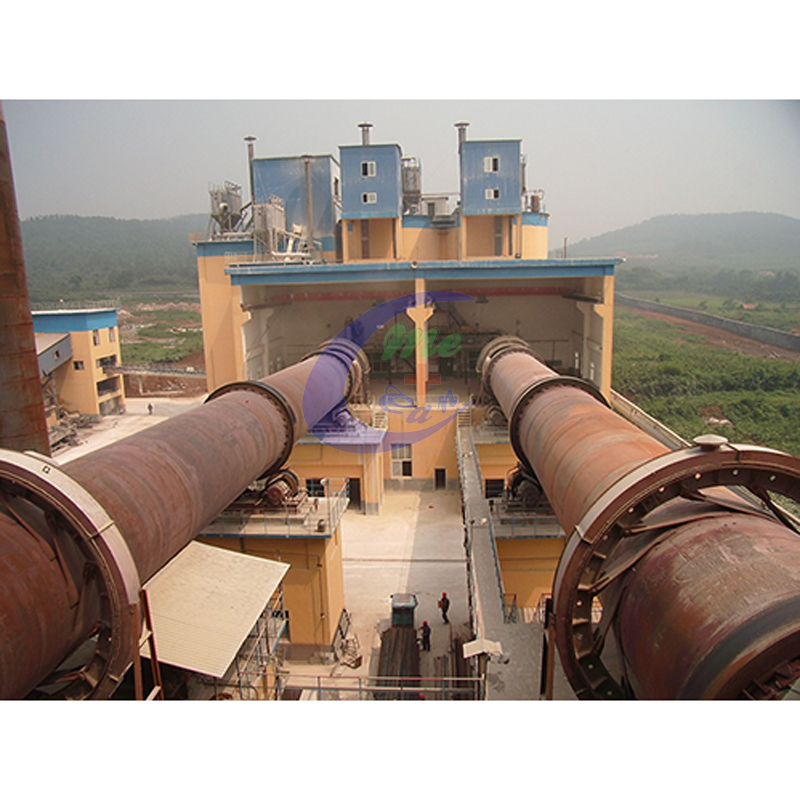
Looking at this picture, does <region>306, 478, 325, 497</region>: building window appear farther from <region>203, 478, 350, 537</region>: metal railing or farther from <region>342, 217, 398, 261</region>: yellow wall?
<region>342, 217, 398, 261</region>: yellow wall

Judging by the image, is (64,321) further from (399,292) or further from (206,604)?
(206,604)

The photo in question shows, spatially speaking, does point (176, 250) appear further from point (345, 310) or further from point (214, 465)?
point (214, 465)

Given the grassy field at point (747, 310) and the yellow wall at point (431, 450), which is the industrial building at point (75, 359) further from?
the grassy field at point (747, 310)

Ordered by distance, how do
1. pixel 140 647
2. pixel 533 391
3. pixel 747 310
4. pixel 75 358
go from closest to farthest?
pixel 140 647, pixel 533 391, pixel 75 358, pixel 747 310

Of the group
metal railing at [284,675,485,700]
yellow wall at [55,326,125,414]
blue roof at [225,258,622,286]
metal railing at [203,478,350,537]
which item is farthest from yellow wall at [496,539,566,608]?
yellow wall at [55,326,125,414]

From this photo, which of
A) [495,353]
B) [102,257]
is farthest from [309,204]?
[102,257]
